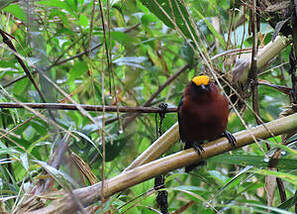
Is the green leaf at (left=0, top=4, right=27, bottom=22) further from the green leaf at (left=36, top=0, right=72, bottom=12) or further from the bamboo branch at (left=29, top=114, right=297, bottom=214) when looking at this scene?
the bamboo branch at (left=29, top=114, right=297, bottom=214)

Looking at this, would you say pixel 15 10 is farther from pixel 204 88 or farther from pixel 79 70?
pixel 204 88

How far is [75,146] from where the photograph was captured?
273cm

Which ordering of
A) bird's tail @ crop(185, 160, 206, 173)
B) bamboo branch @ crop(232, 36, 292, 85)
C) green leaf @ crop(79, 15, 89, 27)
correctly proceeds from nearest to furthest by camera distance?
bamboo branch @ crop(232, 36, 292, 85) < bird's tail @ crop(185, 160, 206, 173) < green leaf @ crop(79, 15, 89, 27)

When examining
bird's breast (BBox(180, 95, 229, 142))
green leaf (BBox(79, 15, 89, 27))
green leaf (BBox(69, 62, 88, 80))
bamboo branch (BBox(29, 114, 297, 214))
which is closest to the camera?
bamboo branch (BBox(29, 114, 297, 214))

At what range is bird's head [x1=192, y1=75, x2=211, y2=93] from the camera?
2324 millimetres

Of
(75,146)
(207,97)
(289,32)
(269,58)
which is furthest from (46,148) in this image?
(289,32)

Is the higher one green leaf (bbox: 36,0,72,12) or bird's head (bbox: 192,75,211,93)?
green leaf (bbox: 36,0,72,12)

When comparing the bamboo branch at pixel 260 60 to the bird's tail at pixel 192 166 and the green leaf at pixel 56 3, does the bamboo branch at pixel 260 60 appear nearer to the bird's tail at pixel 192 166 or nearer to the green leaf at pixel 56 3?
the bird's tail at pixel 192 166

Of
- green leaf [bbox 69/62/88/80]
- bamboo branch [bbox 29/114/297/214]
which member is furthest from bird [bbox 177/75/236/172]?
green leaf [bbox 69/62/88/80]

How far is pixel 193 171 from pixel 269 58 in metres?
0.99

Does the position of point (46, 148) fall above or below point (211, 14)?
below

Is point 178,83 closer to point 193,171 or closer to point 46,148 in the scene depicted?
point 193,171

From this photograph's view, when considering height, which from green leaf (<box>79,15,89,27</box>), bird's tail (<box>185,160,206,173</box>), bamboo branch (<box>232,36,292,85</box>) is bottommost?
bird's tail (<box>185,160,206,173</box>)

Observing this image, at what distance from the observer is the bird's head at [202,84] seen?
232 cm
